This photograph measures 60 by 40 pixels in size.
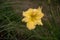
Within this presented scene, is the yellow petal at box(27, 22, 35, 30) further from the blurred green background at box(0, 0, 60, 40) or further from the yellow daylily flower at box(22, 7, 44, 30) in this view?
the blurred green background at box(0, 0, 60, 40)

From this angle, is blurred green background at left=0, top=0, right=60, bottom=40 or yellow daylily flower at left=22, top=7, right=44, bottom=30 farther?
blurred green background at left=0, top=0, right=60, bottom=40

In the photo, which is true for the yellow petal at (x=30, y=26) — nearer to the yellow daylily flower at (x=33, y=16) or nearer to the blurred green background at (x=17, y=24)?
the yellow daylily flower at (x=33, y=16)

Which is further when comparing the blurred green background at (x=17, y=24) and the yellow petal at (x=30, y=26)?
the blurred green background at (x=17, y=24)

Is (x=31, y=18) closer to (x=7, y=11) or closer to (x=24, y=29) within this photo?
(x=24, y=29)

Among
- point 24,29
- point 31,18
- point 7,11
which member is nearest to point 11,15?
point 7,11

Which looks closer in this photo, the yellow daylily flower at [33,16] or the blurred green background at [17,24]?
the yellow daylily flower at [33,16]

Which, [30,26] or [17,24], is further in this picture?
[17,24]

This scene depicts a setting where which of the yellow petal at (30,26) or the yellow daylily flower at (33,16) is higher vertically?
the yellow daylily flower at (33,16)

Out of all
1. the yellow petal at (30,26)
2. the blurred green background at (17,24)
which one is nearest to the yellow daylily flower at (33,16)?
the yellow petal at (30,26)

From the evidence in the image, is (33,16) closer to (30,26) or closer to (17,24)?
(30,26)

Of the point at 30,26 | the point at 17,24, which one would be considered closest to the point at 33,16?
the point at 30,26

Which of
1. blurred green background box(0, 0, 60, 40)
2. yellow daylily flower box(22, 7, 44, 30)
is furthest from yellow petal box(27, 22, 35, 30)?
blurred green background box(0, 0, 60, 40)
